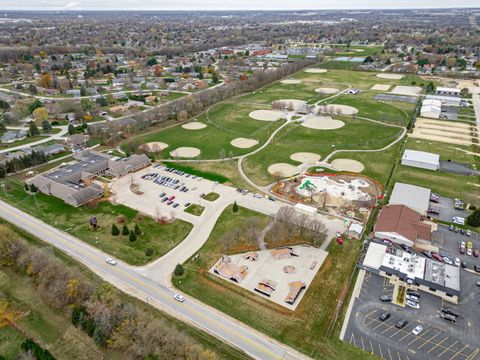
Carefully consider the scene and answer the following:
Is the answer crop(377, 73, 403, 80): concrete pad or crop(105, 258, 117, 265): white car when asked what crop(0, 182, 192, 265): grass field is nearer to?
crop(105, 258, 117, 265): white car

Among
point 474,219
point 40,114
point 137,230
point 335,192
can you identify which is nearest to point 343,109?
point 335,192

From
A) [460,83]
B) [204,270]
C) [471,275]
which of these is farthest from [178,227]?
[460,83]

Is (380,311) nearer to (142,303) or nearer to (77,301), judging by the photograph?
(142,303)

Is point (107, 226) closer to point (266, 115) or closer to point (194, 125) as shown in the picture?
point (194, 125)

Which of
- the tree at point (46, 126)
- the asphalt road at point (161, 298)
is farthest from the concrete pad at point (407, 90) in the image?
the tree at point (46, 126)

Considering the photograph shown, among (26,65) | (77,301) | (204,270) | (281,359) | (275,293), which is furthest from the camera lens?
(26,65)

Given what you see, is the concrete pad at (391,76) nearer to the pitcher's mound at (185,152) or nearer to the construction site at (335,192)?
the construction site at (335,192)
